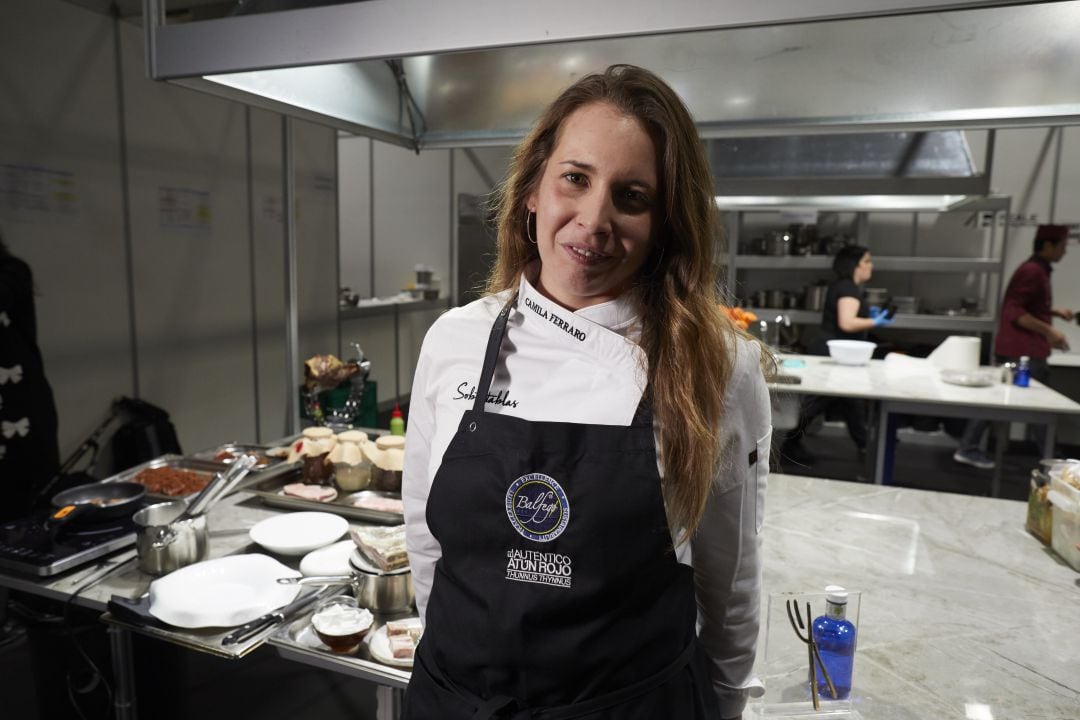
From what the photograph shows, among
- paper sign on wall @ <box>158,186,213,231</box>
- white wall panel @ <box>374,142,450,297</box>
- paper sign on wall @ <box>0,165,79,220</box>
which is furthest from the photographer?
white wall panel @ <box>374,142,450,297</box>

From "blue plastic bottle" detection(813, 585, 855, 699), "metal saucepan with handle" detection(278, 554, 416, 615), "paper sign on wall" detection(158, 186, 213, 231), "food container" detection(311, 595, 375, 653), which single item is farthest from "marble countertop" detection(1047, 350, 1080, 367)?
"paper sign on wall" detection(158, 186, 213, 231)

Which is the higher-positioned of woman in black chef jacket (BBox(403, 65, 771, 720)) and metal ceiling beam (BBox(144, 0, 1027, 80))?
metal ceiling beam (BBox(144, 0, 1027, 80))

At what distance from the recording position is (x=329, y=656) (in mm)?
1347

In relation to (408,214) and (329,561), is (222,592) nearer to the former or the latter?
(329,561)

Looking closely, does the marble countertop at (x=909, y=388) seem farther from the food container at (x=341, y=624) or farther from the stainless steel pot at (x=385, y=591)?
the food container at (x=341, y=624)

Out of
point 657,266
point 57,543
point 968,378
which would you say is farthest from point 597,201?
point 968,378

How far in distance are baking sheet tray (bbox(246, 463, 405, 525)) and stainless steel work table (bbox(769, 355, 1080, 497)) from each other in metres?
2.39

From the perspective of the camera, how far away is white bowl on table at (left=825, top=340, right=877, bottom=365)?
4617mm

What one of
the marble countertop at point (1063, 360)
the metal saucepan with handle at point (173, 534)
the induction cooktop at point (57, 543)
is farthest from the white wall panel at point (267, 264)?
the marble countertop at point (1063, 360)

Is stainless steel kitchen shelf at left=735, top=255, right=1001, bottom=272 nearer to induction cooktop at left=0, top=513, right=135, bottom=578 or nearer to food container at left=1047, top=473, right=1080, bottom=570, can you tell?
food container at left=1047, top=473, right=1080, bottom=570

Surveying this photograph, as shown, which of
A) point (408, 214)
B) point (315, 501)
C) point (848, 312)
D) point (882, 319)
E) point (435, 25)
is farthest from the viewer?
point (408, 214)

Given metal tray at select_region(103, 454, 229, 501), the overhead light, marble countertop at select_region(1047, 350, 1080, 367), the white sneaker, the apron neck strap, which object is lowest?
the white sneaker

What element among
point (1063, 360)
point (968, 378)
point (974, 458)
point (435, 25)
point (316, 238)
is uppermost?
point (435, 25)

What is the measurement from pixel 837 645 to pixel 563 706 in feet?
1.67
